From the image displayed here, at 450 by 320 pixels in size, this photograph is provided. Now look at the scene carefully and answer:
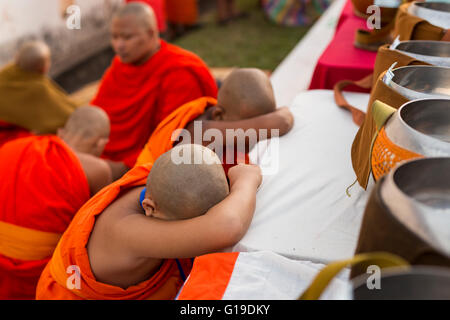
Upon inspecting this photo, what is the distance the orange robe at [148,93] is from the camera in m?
2.07

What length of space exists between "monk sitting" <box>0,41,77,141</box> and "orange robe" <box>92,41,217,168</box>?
12.2 inches

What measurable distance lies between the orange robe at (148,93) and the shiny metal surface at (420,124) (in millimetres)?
1333

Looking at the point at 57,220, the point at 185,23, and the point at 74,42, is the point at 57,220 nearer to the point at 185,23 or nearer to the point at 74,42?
the point at 74,42

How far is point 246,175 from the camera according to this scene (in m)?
1.08

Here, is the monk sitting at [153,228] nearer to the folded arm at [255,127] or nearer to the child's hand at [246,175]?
the child's hand at [246,175]

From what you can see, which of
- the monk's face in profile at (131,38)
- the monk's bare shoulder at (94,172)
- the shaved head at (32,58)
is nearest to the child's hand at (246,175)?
the monk's bare shoulder at (94,172)

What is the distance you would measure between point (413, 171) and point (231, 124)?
3.02 feet

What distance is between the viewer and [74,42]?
4.61m

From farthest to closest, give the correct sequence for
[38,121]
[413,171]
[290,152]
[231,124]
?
[38,121] < [231,124] < [290,152] < [413,171]

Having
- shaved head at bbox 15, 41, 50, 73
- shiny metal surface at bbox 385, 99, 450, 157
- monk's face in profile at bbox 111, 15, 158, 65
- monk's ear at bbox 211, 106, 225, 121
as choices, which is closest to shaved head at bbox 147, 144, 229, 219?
shiny metal surface at bbox 385, 99, 450, 157

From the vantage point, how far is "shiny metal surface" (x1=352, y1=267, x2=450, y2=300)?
481 mm

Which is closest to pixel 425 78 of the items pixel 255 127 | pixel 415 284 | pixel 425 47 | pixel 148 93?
pixel 425 47

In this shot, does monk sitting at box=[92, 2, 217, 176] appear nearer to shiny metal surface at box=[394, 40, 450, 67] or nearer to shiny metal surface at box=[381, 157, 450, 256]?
shiny metal surface at box=[394, 40, 450, 67]

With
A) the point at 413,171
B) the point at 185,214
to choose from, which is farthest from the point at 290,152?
the point at 413,171
